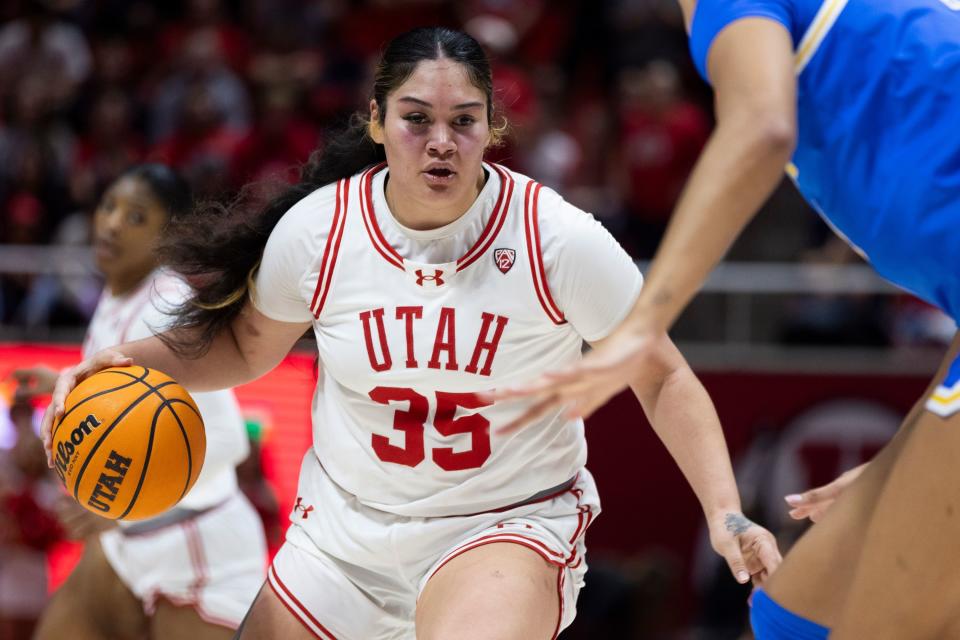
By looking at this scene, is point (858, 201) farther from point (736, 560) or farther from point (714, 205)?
point (736, 560)

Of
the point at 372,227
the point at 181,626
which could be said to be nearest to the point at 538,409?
the point at 372,227

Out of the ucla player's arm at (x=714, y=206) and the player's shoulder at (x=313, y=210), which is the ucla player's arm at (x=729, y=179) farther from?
the player's shoulder at (x=313, y=210)

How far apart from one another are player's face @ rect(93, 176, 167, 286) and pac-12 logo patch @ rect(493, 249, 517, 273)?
208cm


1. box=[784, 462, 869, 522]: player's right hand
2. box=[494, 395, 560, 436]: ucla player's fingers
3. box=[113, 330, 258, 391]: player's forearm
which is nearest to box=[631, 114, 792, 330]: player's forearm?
box=[494, 395, 560, 436]: ucla player's fingers

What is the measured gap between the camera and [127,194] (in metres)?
5.33

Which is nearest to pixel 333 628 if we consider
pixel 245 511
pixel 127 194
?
pixel 245 511

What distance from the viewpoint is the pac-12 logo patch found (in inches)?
142

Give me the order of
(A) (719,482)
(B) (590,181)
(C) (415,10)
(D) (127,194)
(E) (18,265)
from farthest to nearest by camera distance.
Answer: (C) (415,10), (B) (590,181), (E) (18,265), (D) (127,194), (A) (719,482)

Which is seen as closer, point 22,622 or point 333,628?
point 333,628

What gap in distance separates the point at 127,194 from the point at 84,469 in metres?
1.87

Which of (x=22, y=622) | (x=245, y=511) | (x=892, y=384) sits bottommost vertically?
(x=22, y=622)

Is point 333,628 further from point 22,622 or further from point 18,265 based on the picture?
point 18,265

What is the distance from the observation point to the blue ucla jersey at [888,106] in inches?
96.8

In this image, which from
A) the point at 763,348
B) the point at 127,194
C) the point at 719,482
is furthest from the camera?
the point at 763,348
